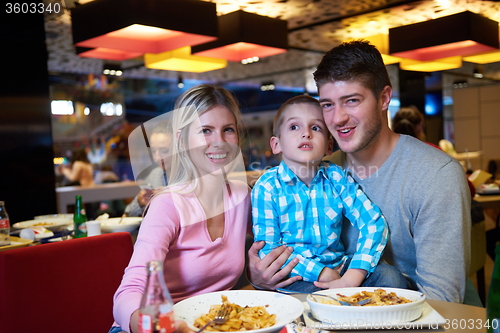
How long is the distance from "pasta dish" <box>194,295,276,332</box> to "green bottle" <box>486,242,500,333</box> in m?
0.46

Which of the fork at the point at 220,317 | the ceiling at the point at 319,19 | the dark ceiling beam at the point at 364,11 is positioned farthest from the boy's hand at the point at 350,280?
the dark ceiling beam at the point at 364,11

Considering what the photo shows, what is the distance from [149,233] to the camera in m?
1.31

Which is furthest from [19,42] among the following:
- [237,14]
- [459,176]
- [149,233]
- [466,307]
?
[466,307]

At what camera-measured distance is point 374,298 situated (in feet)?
3.71

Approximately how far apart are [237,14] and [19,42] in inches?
85.4

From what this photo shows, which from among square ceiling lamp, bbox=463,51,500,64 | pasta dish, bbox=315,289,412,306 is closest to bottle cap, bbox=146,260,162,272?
pasta dish, bbox=315,289,412,306

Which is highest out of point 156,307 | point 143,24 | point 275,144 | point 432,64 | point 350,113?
point 143,24

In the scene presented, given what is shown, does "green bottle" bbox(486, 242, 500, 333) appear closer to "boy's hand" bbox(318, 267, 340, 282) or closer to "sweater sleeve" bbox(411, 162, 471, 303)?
"sweater sleeve" bbox(411, 162, 471, 303)

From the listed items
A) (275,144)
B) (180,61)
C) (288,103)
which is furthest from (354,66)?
(180,61)

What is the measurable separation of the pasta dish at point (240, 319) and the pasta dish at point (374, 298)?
0.57 feet

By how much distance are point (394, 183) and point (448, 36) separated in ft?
14.2

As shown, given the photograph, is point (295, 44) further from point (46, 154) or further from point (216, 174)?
point (216, 174)

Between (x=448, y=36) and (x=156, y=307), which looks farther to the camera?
(x=448, y=36)

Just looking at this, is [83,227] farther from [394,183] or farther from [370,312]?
[370,312]
